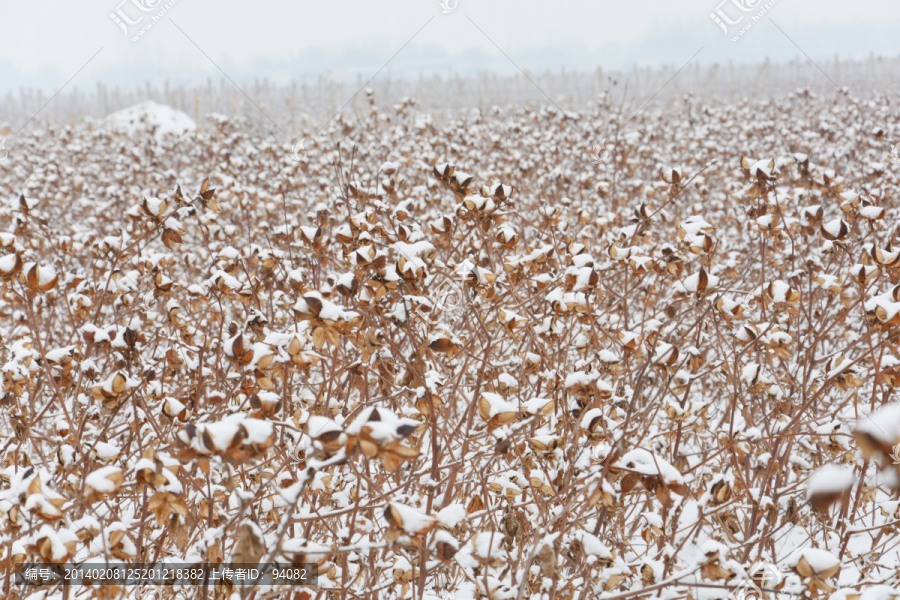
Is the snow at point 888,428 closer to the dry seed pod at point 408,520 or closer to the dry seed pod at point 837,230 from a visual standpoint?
the dry seed pod at point 408,520

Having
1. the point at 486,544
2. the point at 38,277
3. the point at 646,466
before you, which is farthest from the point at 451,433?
the point at 38,277

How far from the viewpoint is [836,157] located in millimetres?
7980

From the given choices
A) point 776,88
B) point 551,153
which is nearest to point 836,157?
point 551,153

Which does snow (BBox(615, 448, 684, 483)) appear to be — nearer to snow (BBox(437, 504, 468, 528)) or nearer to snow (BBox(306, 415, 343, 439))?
snow (BBox(437, 504, 468, 528))

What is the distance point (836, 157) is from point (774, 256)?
484 cm

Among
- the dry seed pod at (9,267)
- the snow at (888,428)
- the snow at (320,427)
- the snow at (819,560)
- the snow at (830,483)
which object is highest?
the dry seed pod at (9,267)

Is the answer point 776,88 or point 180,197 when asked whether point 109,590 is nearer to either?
point 180,197

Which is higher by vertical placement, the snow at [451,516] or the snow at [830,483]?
the snow at [830,483]

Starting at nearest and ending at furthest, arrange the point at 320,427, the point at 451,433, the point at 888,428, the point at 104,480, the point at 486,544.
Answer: the point at 888,428
the point at 320,427
the point at 104,480
the point at 486,544
the point at 451,433

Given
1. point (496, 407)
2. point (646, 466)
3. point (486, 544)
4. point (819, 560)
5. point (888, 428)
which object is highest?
point (888, 428)

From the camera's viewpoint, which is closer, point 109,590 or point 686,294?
point 109,590

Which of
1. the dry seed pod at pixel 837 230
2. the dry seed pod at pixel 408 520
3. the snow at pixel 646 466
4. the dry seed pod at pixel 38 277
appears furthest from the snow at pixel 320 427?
the dry seed pod at pixel 837 230

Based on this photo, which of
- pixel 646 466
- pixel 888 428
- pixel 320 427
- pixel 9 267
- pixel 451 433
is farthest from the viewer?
pixel 451 433

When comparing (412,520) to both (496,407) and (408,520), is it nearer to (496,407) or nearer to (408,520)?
→ (408,520)
